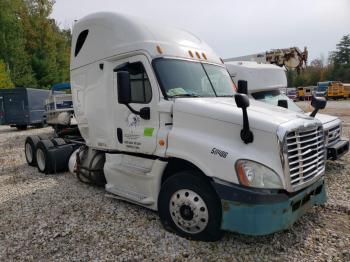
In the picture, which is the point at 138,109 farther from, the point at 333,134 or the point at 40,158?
the point at 333,134

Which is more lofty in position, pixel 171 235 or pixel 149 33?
pixel 149 33

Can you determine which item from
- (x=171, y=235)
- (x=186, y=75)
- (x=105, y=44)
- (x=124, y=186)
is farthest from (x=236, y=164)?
(x=105, y=44)

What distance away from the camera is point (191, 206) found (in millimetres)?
4148

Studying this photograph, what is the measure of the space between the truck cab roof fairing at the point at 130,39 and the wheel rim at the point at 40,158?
124 inches

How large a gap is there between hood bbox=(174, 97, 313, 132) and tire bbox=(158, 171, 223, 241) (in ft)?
2.70

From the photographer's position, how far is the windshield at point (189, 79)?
4.65m

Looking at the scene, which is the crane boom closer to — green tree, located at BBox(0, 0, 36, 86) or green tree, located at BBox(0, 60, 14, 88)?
green tree, located at BBox(0, 60, 14, 88)

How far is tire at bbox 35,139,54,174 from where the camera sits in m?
7.82

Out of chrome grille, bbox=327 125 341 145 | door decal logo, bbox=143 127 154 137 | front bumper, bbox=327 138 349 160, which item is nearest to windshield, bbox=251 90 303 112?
chrome grille, bbox=327 125 341 145

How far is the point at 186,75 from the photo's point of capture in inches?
191

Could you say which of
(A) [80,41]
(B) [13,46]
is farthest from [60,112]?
(B) [13,46]

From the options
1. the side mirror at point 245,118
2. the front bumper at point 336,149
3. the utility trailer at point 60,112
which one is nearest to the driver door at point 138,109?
the side mirror at point 245,118

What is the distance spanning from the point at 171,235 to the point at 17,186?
4.46 metres

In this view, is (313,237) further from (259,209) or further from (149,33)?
(149,33)
